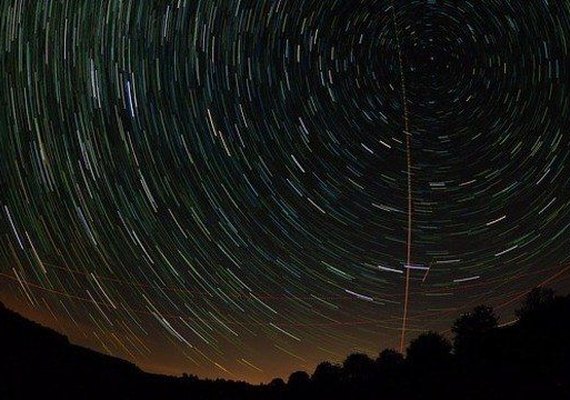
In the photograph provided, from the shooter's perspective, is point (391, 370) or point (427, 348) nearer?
point (391, 370)

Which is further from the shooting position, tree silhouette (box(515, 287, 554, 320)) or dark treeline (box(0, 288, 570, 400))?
tree silhouette (box(515, 287, 554, 320))

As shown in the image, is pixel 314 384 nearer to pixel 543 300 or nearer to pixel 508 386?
pixel 543 300

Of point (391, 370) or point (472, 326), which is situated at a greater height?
point (472, 326)

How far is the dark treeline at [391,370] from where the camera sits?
47.6 feet

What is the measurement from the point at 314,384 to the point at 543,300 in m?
12.1

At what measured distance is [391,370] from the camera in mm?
23719

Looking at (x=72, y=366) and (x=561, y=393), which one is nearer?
(x=561, y=393)

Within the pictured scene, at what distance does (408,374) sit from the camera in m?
20.0

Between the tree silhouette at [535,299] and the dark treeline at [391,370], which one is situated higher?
the tree silhouette at [535,299]

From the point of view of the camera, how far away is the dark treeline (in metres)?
14.5

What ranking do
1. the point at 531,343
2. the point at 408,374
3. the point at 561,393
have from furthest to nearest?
the point at 408,374
the point at 531,343
the point at 561,393

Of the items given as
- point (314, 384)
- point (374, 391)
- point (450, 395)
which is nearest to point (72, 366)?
point (314, 384)

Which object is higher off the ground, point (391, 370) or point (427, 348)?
point (427, 348)

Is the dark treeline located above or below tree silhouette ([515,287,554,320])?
below
